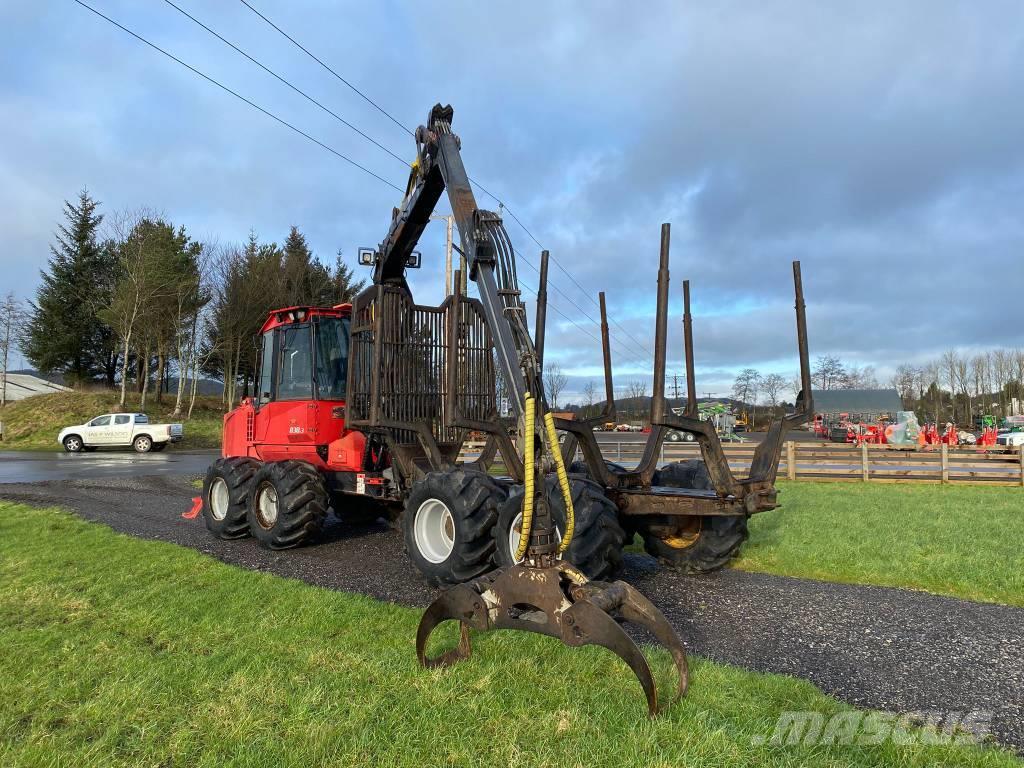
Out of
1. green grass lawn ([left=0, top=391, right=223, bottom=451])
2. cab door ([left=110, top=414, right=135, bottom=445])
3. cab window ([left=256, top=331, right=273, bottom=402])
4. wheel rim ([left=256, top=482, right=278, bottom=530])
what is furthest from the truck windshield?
green grass lawn ([left=0, top=391, right=223, bottom=451])

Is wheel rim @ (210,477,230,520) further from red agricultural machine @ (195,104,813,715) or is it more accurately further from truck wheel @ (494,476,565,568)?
truck wheel @ (494,476,565,568)

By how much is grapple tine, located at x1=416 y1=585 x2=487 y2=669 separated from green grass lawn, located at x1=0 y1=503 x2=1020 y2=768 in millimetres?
97

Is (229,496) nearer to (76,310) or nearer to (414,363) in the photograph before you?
(414,363)

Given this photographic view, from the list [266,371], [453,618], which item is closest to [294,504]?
[266,371]

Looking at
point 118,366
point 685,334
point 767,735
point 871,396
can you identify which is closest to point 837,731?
point 767,735

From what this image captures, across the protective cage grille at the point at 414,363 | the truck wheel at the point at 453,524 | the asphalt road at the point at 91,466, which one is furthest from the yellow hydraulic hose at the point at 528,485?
the asphalt road at the point at 91,466

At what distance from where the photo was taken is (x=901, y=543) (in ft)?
24.5

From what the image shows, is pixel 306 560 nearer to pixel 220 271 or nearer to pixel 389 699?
pixel 389 699

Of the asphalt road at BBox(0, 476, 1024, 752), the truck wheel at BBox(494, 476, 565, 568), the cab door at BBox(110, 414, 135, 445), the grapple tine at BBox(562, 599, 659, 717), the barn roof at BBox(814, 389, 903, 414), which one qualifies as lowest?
the asphalt road at BBox(0, 476, 1024, 752)

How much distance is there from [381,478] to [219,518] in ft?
9.29

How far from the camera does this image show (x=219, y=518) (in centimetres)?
856

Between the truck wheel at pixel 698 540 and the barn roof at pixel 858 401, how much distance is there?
60770 millimetres

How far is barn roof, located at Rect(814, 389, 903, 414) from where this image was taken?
6169 cm

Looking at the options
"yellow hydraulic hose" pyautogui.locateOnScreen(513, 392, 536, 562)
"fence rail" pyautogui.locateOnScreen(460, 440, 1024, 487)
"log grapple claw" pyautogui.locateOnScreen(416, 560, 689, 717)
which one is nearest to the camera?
"log grapple claw" pyautogui.locateOnScreen(416, 560, 689, 717)
